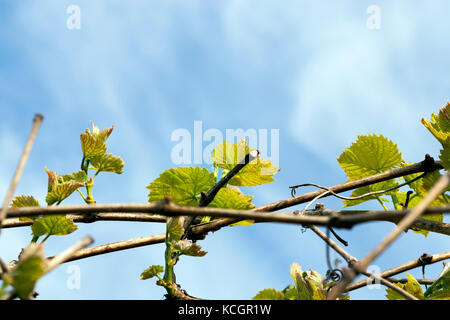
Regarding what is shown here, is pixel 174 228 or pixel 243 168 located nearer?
pixel 174 228

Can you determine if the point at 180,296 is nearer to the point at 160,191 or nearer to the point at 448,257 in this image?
the point at 160,191

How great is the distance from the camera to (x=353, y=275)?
25 centimetres

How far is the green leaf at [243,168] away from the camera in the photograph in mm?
700

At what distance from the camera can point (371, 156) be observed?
799mm

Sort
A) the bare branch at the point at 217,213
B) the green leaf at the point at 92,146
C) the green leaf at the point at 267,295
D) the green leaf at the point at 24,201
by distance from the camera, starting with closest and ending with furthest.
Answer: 1. the bare branch at the point at 217,213
2. the green leaf at the point at 267,295
3. the green leaf at the point at 24,201
4. the green leaf at the point at 92,146

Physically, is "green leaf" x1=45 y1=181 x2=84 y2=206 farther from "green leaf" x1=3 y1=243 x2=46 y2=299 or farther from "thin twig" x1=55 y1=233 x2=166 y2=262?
"green leaf" x1=3 y1=243 x2=46 y2=299

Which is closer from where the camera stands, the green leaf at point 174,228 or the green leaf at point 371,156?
the green leaf at point 174,228

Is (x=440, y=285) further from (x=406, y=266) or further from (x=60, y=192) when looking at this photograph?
(x=60, y=192)

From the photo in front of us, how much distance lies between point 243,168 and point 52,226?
30cm

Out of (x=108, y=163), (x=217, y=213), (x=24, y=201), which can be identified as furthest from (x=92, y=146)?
(x=217, y=213)

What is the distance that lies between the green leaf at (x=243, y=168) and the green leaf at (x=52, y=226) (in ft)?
0.81

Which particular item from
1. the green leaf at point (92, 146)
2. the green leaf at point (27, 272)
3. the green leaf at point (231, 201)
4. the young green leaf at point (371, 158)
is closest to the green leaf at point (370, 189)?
the young green leaf at point (371, 158)

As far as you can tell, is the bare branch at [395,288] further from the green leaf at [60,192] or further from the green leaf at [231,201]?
the green leaf at [60,192]
